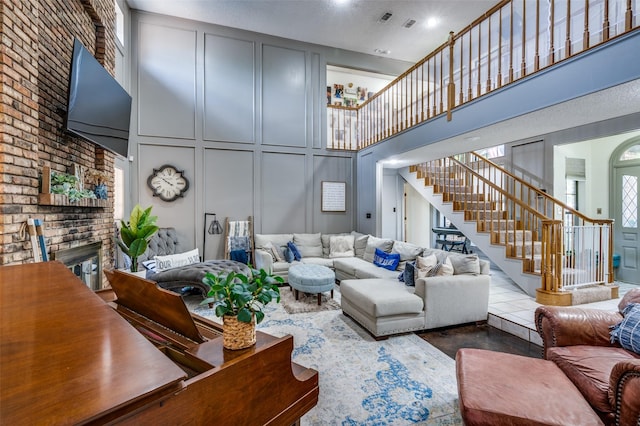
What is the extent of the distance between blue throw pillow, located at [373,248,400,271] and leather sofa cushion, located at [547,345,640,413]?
254 cm

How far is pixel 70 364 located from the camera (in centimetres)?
57

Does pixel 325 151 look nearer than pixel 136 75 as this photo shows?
No

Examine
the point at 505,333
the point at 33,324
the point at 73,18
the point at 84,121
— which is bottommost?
the point at 505,333

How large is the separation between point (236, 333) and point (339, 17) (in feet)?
19.1

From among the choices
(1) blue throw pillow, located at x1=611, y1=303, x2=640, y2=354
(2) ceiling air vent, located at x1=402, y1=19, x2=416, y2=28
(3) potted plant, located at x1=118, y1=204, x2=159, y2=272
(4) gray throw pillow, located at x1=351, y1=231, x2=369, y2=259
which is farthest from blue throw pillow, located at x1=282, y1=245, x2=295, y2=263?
(2) ceiling air vent, located at x1=402, y1=19, x2=416, y2=28

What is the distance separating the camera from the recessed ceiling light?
5375 mm

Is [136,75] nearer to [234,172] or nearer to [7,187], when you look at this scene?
[234,172]

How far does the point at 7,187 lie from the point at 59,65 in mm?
1430

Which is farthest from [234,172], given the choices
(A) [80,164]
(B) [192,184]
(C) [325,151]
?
(A) [80,164]

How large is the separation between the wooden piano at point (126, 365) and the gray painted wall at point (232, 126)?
14.0 ft

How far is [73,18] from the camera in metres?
2.92

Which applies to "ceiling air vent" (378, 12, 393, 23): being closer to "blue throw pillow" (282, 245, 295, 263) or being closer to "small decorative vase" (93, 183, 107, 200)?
"blue throw pillow" (282, 245, 295, 263)

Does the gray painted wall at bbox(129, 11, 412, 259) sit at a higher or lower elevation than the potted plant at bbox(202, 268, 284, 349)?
higher

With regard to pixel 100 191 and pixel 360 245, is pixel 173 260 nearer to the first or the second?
pixel 100 191
